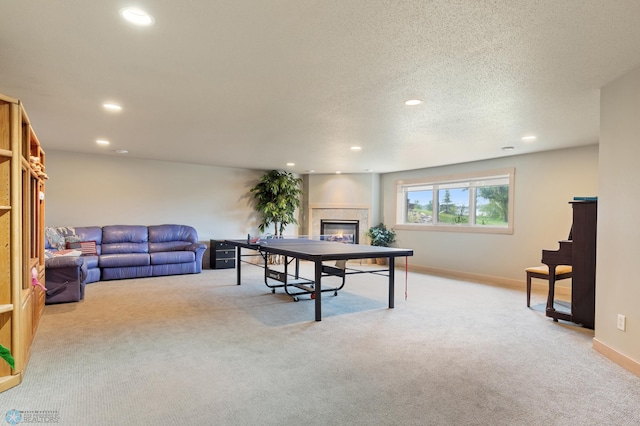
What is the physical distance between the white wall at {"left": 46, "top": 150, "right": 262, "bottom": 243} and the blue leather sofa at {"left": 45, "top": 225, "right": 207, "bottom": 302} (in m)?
0.41

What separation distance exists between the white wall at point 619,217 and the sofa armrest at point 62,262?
18.3 ft

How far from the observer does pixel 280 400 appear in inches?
87.0

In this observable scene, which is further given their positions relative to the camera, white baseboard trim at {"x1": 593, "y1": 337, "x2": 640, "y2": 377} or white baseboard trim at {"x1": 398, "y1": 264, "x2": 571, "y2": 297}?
white baseboard trim at {"x1": 398, "y1": 264, "x2": 571, "y2": 297}

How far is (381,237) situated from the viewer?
324 inches

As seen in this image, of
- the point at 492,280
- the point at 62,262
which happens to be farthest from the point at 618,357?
the point at 62,262

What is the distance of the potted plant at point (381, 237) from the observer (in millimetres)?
8245

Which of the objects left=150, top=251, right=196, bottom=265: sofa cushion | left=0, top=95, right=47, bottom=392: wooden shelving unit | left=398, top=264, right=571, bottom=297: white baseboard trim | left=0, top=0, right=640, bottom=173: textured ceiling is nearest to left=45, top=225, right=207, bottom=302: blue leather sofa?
left=150, top=251, right=196, bottom=265: sofa cushion

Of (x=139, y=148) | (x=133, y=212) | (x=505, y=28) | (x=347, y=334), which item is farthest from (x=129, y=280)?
(x=505, y=28)

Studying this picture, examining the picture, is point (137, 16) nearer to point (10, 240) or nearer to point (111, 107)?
point (10, 240)

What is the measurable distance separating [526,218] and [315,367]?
16.0 ft

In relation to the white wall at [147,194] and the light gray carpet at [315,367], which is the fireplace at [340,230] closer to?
the white wall at [147,194]

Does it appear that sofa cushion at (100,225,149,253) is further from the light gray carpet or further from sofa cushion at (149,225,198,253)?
the light gray carpet

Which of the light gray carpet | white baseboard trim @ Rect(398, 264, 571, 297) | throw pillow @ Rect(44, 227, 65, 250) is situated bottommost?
white baseboard trim @ Rect(398, 264, 571, 297)

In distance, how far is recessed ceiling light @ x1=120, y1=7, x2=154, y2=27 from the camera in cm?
198
